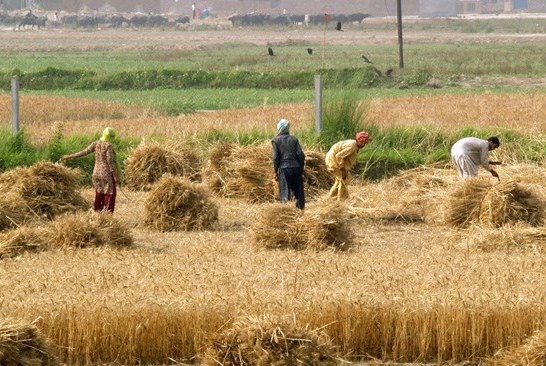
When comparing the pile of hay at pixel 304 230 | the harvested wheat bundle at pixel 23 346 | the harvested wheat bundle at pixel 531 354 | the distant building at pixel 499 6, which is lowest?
the distant building at pixel 499 6

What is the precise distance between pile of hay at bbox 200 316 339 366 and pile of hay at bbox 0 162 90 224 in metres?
8.66

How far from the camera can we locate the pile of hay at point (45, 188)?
18.4 metres

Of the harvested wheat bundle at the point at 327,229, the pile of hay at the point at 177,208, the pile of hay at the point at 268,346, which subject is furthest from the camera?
the pile of hay at the point at 177,208

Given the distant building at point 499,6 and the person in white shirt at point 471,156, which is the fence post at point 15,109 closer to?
the person in white shirt at point 471,156

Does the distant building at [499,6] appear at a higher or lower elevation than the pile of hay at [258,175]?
lower

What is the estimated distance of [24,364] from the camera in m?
9.68

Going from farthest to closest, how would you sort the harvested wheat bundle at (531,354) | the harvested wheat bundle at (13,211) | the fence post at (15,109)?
the fence post at (15,109) < the harvested wheat bundle at (13,211) < the harvested wheat bundle at (531,354)

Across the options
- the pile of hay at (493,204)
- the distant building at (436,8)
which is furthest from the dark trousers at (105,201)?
the distant building at (436,8)

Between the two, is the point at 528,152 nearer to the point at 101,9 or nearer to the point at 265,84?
the point at 265,84

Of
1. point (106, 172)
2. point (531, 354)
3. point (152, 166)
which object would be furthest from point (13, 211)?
point (531, 354)

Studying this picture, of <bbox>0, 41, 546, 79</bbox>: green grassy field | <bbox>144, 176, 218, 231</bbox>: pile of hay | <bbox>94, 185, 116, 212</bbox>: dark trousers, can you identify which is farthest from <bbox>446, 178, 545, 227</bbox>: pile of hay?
<bbox>0, 41, 546, 79</bbox>: green grassy field

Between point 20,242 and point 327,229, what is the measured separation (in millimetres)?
3598

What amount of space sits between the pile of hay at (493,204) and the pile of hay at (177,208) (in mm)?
3325

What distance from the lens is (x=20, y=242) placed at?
15.4m
